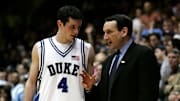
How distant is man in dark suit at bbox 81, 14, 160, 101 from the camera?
21.7 ft

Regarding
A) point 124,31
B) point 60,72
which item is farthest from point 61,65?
point 124,31

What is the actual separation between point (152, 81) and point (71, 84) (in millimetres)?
1056

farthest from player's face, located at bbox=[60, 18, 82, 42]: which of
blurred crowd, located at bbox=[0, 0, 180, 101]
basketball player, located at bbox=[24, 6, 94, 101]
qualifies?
blurred crowd, located at bbox=[0, 0, 180, 101]

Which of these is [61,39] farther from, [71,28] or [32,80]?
[32,80]

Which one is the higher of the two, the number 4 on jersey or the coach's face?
the coach's face

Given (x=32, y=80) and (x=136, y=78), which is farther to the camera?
(x=32, y=80)

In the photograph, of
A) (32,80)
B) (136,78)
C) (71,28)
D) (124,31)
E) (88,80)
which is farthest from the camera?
(32,80)

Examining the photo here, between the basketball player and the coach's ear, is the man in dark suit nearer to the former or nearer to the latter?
the coach's ear

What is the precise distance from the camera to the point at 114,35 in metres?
6.87

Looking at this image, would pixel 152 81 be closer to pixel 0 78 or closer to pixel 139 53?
pixel 139 53

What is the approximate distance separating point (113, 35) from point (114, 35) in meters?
0.01

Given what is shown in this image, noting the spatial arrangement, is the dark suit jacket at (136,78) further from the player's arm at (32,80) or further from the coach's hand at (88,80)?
the player's arm at (32,80)

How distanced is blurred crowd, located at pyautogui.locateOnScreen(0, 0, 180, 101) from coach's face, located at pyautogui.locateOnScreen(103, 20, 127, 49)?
6.12 ft

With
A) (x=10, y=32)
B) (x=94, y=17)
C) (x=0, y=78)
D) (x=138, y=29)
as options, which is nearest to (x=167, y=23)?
(x=138, y=29)
